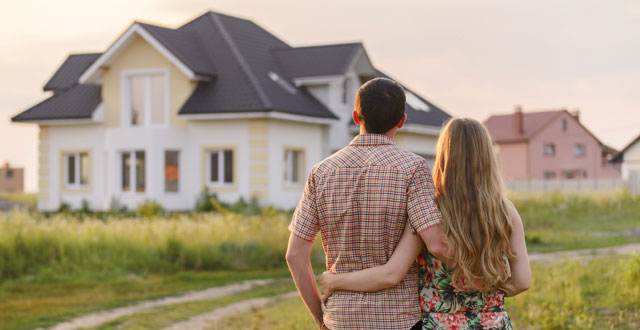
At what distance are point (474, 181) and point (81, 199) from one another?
26350 mm

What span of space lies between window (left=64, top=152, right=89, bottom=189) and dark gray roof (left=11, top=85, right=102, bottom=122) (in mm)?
1617

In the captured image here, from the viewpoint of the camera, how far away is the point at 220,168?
26.2 meters

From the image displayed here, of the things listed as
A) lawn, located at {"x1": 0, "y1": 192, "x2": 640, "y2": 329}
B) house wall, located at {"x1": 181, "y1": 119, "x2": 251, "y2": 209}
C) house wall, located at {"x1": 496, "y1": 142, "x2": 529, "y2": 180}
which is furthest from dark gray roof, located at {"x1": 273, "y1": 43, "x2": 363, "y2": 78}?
house wall, located at {"x1": 496, "y1": 142, "x2": 529, "y2": 180}

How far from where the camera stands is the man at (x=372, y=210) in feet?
12.1

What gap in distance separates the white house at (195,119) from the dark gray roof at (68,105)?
0.06m

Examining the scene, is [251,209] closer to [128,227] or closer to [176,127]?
[176,127]

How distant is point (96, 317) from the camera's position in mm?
10539

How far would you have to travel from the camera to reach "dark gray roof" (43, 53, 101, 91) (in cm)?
3184

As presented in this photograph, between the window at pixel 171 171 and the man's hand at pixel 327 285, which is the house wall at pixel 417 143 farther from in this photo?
the man's hand at pixel 327 285

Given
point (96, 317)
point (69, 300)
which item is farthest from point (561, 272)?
point (69, 300)

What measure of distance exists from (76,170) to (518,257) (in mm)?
26914

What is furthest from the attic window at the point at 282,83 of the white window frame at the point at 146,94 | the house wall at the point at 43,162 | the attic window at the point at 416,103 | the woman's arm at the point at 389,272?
the woman's arm at the point at 389,272

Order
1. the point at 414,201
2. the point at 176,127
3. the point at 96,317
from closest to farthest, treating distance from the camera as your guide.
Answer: the point at 414,201 < the point at 96,317 < the point at 176,127

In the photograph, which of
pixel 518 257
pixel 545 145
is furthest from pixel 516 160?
pixel 518 257
